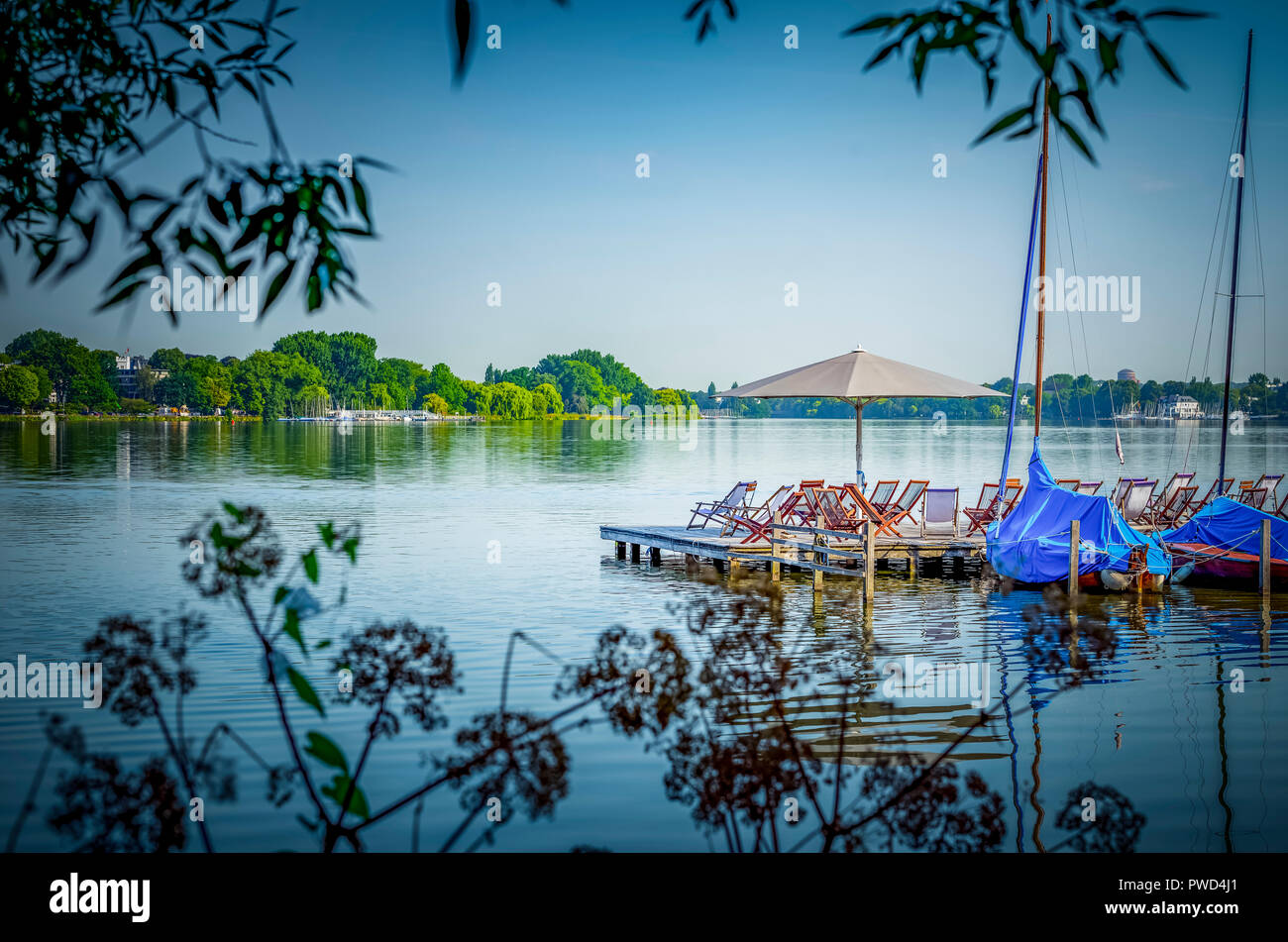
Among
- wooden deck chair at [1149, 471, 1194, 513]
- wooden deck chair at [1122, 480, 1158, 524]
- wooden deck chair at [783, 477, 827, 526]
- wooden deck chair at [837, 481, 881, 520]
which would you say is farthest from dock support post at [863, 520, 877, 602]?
wooden deck chair at [1149, 471, 1194, 513]

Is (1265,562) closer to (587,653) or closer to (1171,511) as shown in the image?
(1171,511)

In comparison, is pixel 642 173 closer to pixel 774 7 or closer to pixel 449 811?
pixel 774 7

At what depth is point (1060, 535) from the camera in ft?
50.4

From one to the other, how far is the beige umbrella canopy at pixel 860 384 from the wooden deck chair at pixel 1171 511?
343 centimetres

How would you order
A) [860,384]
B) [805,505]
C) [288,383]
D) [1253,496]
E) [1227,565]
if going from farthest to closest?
1. [288,383]
2. [1253,496]
3. [805,505]
4. [860,384]
5. [1227,565]

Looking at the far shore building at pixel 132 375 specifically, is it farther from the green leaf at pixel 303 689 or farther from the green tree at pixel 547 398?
the green leaf at pixel 303 689

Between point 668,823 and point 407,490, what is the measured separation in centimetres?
3382

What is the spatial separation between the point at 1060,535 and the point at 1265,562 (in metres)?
2.94

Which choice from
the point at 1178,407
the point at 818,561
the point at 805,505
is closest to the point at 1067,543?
the point at 818,561

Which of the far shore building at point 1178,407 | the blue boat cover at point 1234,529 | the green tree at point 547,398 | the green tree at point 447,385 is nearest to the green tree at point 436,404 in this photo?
the green tree at point 447,385

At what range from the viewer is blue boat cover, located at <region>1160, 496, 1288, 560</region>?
15977mm

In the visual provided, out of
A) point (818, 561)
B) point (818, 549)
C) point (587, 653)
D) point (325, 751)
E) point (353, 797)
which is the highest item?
point (325, 751)

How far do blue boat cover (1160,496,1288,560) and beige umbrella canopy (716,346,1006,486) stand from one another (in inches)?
137
